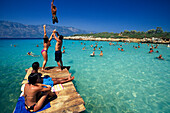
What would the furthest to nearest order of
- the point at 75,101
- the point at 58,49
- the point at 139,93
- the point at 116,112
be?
the point at 58,49 < the point at 139,93 < the point at 116,112 < the point at 75,101

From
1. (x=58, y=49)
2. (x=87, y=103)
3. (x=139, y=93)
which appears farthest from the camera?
(x=58, y=49)

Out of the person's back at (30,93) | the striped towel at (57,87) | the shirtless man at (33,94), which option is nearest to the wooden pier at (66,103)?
the striped towel at (57,87)

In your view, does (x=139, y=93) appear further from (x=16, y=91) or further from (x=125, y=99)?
(x=16, y=91)

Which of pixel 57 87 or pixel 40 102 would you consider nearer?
pixel 40 102

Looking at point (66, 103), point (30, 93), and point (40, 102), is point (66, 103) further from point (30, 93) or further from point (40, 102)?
point (30, 93)

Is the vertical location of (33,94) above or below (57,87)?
above

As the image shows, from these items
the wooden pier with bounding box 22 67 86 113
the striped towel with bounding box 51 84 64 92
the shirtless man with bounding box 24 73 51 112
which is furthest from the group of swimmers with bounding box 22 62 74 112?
the striped towel with bounding box 51 84 64 92

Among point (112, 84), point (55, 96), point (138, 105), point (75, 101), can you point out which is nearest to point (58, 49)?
point (55, 96)

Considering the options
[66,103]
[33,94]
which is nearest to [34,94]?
[33,94]

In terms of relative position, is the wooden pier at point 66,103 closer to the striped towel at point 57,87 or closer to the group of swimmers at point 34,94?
the striped towel at point 57,87

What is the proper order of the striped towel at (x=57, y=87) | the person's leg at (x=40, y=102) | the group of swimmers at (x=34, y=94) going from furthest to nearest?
the striped towel at (x=57, y=87) → the person's leg at (x=40, y=102) → the group of swimmers at (x=34, y=94)

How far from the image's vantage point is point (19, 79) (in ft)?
23.8

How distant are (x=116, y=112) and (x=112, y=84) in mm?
2739

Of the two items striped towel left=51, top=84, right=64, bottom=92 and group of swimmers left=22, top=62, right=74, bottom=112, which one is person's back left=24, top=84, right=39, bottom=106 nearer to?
group of swimmers left=22, top=62, right=74, bottom=112
